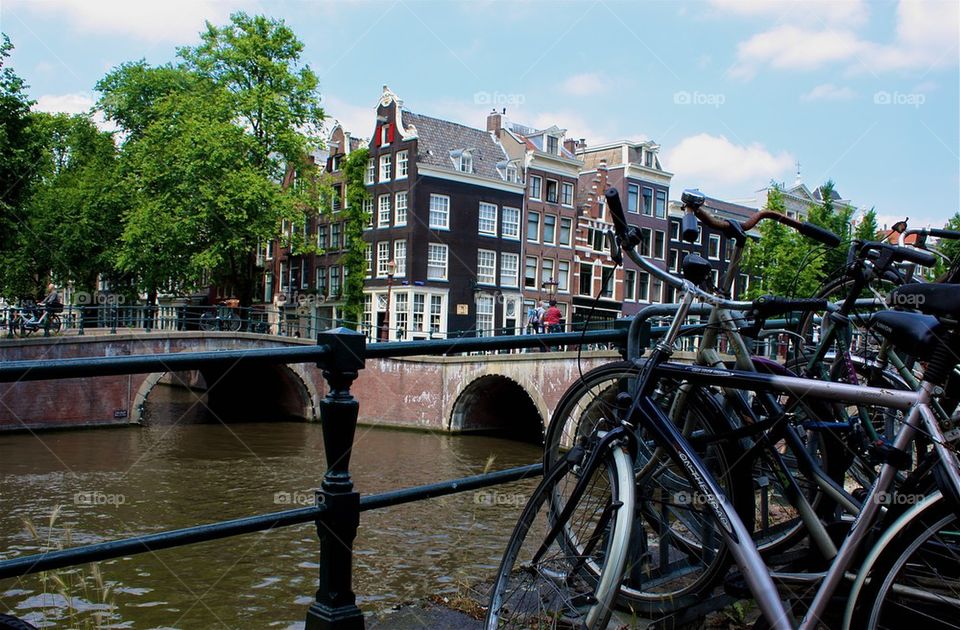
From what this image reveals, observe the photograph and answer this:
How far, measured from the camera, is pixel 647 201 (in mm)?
38844

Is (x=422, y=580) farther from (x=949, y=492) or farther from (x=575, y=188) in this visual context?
(x=575, y=188)

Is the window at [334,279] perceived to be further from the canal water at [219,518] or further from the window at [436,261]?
the canal water at [219,518]

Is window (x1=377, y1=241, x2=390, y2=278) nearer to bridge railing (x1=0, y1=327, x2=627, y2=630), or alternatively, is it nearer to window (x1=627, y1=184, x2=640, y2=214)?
window (x1=627, y1=184, x2=640, y2=214)

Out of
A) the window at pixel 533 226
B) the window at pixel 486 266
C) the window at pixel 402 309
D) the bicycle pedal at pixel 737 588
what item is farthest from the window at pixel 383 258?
the bicycle pedal at pixel 737 588

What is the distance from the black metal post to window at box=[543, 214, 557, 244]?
3358 cm

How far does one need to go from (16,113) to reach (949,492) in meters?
24.8

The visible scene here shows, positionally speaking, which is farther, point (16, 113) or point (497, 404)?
point (497, 404)

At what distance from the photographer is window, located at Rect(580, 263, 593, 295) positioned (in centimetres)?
3684

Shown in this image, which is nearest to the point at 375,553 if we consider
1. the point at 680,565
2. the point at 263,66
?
the point at 680,565

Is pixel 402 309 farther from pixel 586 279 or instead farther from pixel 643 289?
pixel 643 289

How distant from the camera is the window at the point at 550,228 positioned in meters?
35.8

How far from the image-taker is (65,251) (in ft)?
103

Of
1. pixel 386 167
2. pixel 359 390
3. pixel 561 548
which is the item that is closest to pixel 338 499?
pixel 561 548

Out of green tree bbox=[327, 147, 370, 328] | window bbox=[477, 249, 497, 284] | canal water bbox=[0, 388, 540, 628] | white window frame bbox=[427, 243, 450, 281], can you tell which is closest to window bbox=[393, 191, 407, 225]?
green tree bbox=[327, 147, 370, 328]
